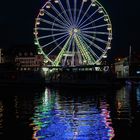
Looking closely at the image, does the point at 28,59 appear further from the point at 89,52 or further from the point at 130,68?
the point at 89,52

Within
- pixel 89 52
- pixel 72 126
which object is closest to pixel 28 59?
pixel 89 52

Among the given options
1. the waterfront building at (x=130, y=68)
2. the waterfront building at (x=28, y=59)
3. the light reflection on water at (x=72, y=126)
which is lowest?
the light reflection on water at (x=72, y=126)

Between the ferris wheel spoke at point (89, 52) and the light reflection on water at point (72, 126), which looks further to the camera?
the ferris wheel spoke at point (89, 52)

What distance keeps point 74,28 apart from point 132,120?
127ft

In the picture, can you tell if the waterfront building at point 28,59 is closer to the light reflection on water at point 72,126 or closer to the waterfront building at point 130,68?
the waterfront building at point 130,68

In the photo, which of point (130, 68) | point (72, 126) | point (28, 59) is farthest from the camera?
point (28, 59)

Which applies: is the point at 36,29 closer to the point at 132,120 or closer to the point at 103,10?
the point at 103,10

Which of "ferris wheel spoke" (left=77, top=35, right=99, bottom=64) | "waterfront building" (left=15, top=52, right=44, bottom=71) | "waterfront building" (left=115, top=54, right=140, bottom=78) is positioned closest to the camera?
"ferris wheel spoke" (left=77, top=35, right=99, bottom=64)

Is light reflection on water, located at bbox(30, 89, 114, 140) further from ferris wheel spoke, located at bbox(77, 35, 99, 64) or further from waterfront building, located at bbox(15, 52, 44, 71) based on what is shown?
waterfront building, located at bbox(15, 52, 44, 71)

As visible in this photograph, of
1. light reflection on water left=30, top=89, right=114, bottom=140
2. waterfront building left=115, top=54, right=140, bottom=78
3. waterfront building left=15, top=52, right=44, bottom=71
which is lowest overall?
light reflection on water left=30, top=89, right=114, bottom=140

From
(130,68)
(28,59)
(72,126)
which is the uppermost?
(28,59)

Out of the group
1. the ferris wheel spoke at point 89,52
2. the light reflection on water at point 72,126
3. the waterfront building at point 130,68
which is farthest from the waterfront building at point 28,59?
the light reflection on water at point 72,126

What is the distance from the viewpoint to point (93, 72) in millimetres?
77562

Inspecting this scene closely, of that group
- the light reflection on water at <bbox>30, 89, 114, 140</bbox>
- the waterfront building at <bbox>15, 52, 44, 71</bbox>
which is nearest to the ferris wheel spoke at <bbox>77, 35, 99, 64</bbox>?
the light reflection on water at <bbox>30, 89, 114, 140</bbox>
